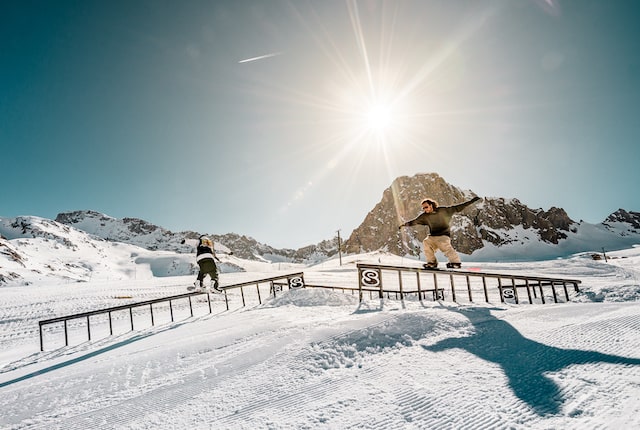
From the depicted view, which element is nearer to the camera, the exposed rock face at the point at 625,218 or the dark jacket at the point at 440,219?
the dark jacket at the point at 440,219

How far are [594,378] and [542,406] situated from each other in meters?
0.70

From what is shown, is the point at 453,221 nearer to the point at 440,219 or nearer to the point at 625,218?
the point at 440,219

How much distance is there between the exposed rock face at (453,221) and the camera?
12044 cm

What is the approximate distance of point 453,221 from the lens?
4788 inches

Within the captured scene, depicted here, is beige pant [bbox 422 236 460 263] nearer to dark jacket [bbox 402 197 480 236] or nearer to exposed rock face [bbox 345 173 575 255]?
dark jacket [bbox 402 197 480 236]

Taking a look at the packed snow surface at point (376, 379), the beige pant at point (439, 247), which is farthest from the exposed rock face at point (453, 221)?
the packed snow surface at point (376, 379)

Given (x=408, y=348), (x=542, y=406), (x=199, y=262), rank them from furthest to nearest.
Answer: (x=199, y=262) → (x=408, y=348) → (x=542, y=406)

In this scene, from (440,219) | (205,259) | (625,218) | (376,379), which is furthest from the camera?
(625,218)

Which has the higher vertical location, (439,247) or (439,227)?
(439,227)

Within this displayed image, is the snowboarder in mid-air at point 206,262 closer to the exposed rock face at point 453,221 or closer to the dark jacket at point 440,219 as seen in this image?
the dark jacket at point 440,219

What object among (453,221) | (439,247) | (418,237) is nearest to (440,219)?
(439,247)

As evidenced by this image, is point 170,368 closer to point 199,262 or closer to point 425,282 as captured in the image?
point 199,262

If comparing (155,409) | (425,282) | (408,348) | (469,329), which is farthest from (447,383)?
(425,282)

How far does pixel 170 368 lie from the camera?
3535mm
